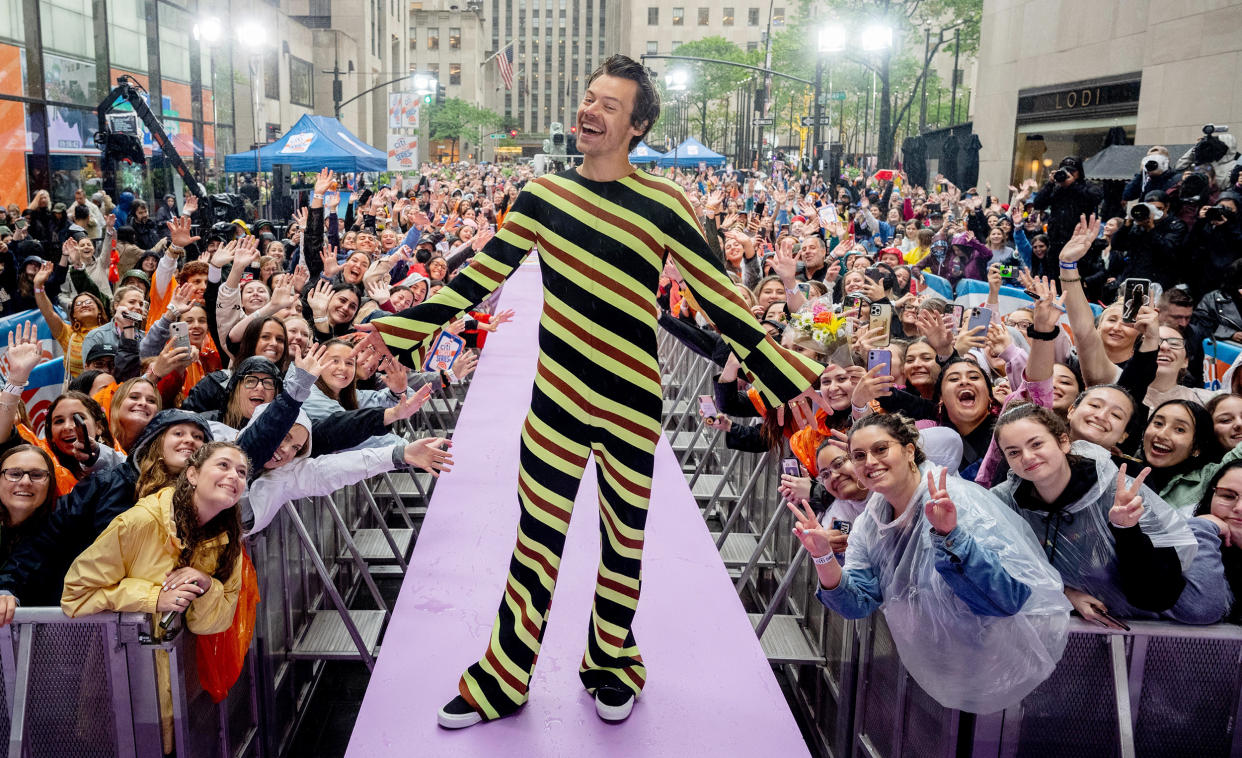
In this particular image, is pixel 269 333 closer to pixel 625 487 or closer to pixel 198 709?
pixel 198 709

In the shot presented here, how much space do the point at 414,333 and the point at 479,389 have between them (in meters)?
5.29

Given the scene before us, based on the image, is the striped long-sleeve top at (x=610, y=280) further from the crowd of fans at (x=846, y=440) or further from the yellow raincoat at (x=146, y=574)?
the yellow raincoat at (x=146, y=574)

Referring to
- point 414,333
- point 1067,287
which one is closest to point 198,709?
point 414,333

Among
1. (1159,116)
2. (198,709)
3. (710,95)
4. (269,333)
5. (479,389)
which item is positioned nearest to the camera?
(198,709)

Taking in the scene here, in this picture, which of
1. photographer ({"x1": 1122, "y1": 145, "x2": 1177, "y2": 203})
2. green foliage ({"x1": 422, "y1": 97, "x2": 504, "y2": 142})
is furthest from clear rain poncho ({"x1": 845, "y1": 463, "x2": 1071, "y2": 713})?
green foliage ({"x1": 422, "y1": 97, "x2": 504, "y2": 142})

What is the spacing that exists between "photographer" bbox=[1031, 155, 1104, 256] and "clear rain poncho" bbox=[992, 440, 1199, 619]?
811 cm

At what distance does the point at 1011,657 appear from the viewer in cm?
319

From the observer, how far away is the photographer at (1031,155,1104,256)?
10.7m

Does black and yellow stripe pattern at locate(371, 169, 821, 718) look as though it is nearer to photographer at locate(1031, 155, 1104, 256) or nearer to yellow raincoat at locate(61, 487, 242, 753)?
yellow raincoat at locate(61, 487, 242, 753)

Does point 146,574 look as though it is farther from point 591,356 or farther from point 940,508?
point 940,508

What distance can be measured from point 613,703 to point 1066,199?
922 centimetres

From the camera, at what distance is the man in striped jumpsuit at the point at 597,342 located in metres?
3.27

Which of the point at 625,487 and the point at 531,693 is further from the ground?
the point at 625,487

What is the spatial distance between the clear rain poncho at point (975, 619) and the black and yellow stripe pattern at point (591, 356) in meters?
0.65
